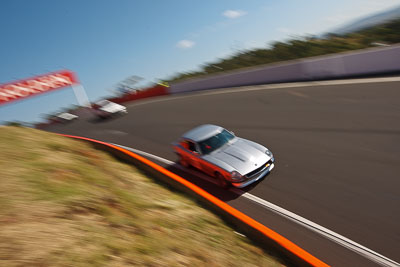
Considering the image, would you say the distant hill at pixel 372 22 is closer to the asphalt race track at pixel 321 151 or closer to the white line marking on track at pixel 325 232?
the asphalt race track at pixel 321 151

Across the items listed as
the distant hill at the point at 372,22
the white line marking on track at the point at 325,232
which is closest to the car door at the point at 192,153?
the white line marking on track at the point at 325,232

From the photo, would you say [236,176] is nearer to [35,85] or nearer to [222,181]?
[222,181]

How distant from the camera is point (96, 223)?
4.18 metres

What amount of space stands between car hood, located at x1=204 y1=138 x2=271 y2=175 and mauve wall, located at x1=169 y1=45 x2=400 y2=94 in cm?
911

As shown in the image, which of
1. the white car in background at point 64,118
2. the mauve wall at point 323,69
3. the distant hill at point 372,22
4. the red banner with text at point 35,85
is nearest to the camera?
the mauve wall at point 323,69

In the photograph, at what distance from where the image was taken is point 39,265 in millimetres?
3062

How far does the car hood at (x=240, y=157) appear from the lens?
22.1 ft

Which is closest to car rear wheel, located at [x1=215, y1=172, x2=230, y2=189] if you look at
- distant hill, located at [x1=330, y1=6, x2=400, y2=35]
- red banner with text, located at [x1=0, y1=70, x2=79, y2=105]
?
distant hill, located at [x1=330, y1=6, x2=400, y2=35]

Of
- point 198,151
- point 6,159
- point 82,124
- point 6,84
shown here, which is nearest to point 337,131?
point 198,151

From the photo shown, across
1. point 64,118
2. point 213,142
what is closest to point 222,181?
point 213,142

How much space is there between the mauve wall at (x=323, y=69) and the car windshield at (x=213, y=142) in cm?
915

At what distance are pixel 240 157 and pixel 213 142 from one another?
109 cm

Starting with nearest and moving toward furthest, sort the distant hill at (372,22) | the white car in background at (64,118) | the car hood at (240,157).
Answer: the car hood at (240,157) < the distant hill at (372,22) < the white car in background at (64,118)

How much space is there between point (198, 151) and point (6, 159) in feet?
15.8
